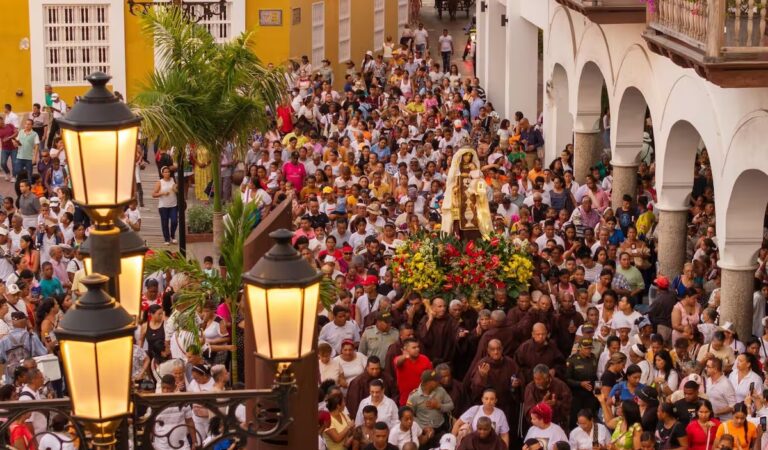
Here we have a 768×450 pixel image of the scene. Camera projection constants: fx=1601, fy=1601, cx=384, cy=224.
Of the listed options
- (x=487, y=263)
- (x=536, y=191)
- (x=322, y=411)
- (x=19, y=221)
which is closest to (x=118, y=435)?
(x=322, y=411)

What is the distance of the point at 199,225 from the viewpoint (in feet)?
83.9

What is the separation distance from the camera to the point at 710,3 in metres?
16.1

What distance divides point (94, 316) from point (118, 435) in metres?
0.56

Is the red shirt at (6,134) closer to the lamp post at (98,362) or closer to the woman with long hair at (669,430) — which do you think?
the woman with long hair at (669,430)

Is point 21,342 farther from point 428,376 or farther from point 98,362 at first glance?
point 98,362

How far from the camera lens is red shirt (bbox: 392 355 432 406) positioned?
15.4m

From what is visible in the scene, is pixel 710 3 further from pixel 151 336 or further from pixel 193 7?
pixel 193 7

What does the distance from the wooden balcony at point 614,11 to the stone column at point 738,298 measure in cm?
527

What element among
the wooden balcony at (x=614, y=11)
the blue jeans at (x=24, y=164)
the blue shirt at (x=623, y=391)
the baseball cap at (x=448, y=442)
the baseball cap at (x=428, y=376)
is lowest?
the baseball cap at (x=448, y=442)

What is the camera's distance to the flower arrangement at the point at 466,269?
17875 millimetres

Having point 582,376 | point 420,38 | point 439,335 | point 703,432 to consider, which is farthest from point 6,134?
point 703,432

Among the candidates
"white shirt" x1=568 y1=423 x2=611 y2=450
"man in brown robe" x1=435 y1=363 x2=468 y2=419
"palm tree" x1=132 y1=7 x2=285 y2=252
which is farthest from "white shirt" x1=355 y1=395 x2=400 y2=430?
"palm tree" x1=132 y1=7 x2=285 y2=252

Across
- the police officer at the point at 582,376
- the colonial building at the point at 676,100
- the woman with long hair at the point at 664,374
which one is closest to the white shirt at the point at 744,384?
the woman with long hair at the point at 664,374

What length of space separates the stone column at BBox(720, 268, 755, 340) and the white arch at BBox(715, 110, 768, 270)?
9 cm
